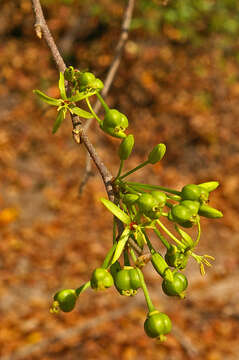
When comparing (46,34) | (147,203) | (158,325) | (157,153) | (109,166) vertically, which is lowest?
(158,325)

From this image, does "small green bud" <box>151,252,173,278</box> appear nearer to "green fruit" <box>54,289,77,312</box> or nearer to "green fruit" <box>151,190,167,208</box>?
"green fruit" <box>151,190,167,208</box>

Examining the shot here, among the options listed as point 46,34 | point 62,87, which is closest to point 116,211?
point 62,87

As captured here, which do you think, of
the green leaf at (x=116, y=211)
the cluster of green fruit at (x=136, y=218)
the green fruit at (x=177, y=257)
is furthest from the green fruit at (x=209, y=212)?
the green leaf at (x=116, y=211)

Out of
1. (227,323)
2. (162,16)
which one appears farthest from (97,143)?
(227,323)

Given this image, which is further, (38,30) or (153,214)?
(38,30)

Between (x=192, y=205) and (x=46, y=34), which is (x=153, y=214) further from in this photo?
(x=46, y=34)

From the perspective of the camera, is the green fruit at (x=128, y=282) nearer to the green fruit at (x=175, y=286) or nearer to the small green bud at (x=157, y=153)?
the green fruit at (x=175, y=286)
